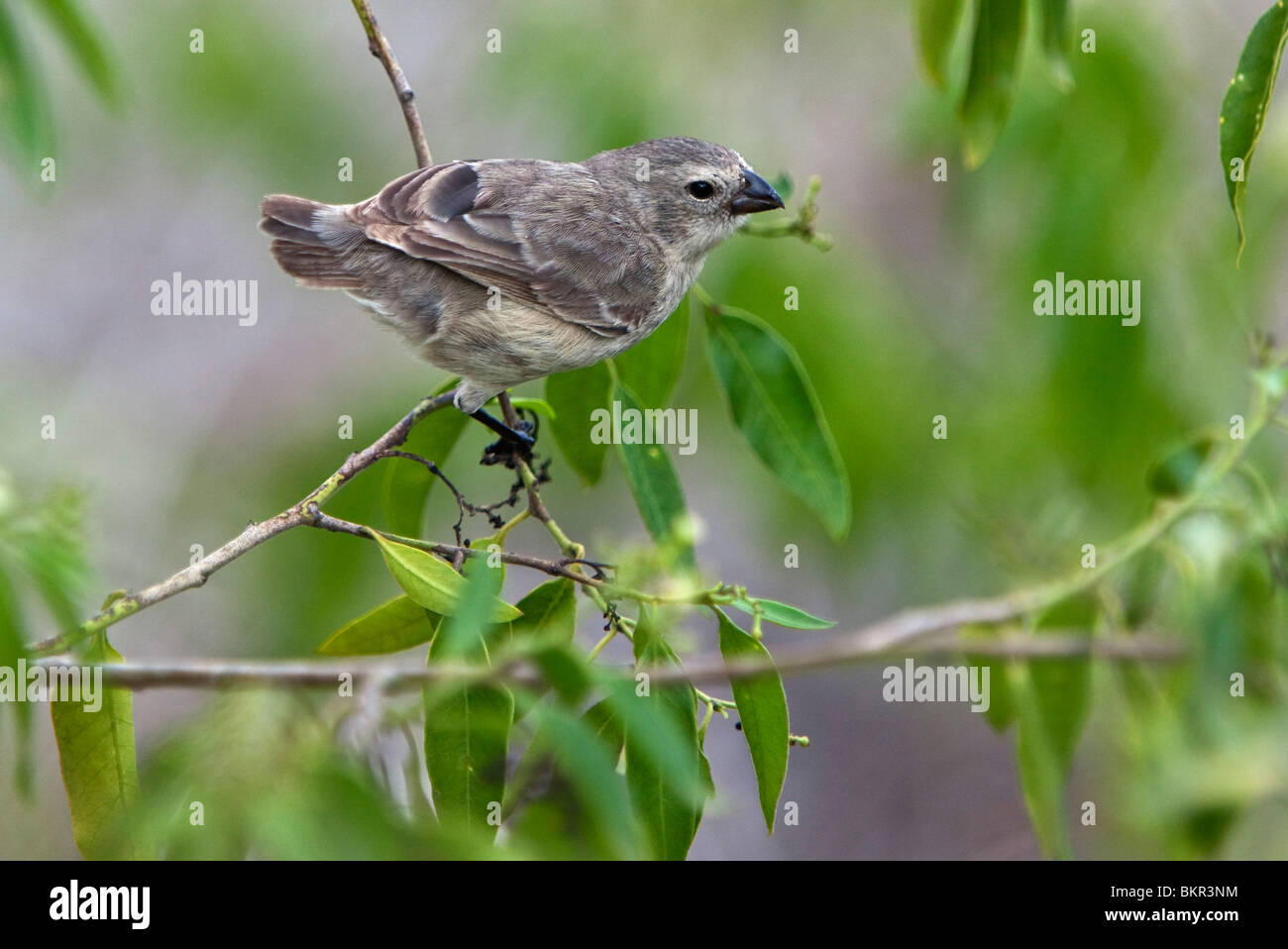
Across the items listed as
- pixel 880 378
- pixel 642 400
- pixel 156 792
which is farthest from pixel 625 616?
pixel 880 378

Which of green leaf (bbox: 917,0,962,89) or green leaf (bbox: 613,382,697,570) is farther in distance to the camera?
green leaf (bbox: 917,0,962,89)

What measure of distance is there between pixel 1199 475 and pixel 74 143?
614 cm

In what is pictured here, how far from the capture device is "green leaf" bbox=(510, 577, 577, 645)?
2223 millimetres

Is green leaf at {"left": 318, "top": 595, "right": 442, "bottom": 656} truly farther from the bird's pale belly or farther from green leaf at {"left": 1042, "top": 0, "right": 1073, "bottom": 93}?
green leaf at {"left": 1042, "top": 0, "right": 1073, "bottom": 93}

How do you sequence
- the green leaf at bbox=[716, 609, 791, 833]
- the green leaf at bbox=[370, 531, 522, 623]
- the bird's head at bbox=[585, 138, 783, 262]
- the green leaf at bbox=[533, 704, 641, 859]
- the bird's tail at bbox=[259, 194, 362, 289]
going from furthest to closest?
1. the bird's head at bbox=[585, 138, 783, 262]
2. the bird's tail at bbox=[259, 194, 362, 289]
3. the green leaf at bbox=[716, 609, 791, 833]
4. the green leaf at bbox=[370, 531, 522, 623]
5. the green leaf at bbox=[533, 704, 641, 859]

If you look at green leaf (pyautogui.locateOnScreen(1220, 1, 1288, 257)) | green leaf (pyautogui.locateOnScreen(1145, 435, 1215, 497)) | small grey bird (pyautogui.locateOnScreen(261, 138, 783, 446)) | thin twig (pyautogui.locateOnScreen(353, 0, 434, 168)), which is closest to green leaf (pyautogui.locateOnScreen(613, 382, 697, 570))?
small grey bird (pyautogui.locateOnScreen(261, 138, 783, 446))

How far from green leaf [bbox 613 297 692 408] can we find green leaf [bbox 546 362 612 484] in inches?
2.6

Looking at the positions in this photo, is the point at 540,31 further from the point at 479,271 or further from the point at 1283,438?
the point at 1283,438

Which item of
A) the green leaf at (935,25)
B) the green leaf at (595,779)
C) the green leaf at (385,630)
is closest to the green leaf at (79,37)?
the green leaf at (385,630)

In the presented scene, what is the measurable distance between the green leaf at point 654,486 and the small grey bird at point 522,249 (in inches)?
17.6

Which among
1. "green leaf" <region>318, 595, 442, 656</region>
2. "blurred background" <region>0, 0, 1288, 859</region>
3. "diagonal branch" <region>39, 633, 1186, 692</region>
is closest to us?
"diagonal branch" <region>39, 633, 1186, 692</region>

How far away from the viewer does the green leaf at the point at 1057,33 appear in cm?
236

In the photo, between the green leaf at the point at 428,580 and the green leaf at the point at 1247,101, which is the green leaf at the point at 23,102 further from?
the green leaf at the point at 1247,101

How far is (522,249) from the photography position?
2.98 meters
